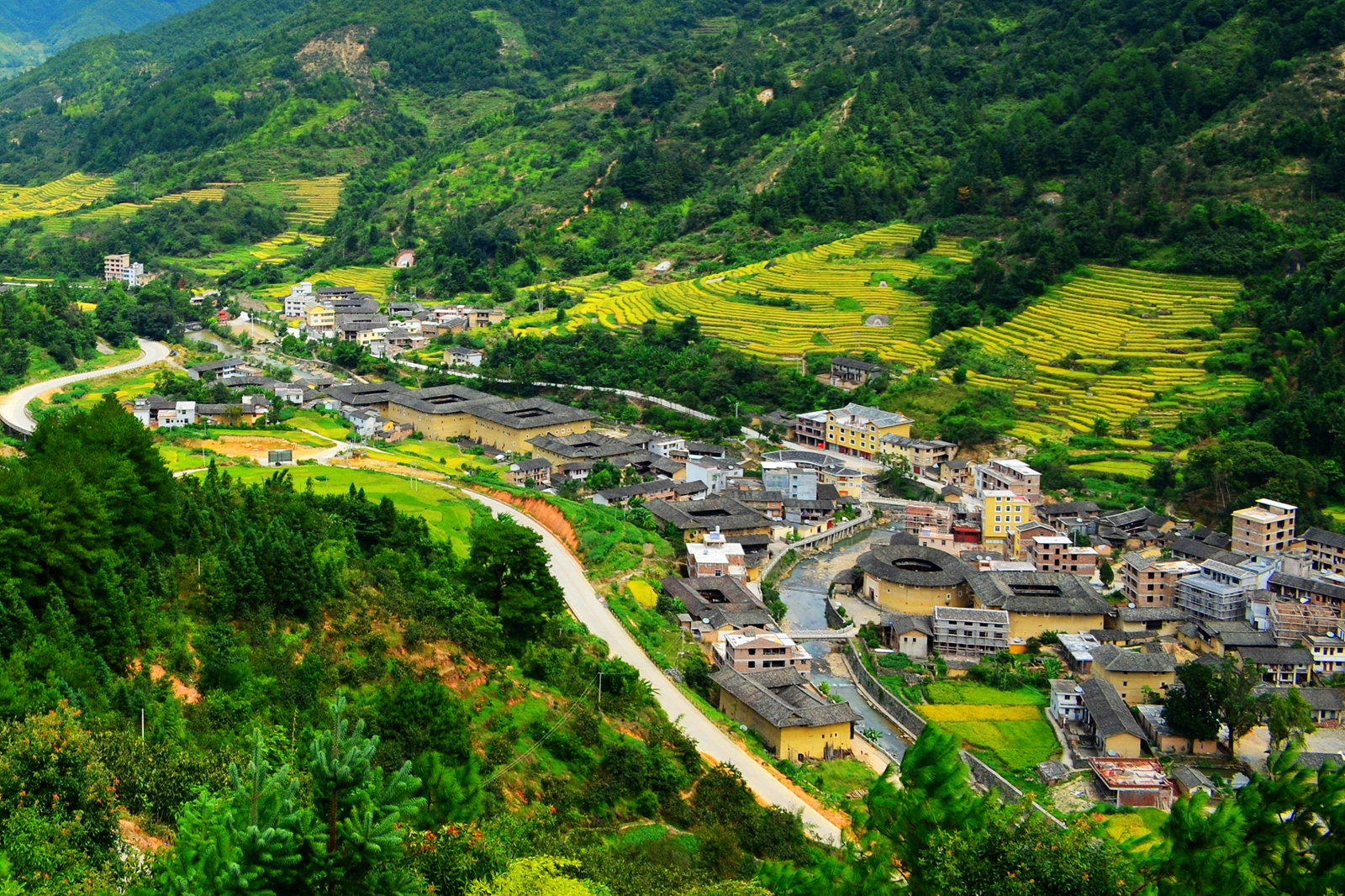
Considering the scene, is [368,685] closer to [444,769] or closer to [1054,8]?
[444,769]

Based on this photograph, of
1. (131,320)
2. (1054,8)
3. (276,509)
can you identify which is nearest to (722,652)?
(276,509)

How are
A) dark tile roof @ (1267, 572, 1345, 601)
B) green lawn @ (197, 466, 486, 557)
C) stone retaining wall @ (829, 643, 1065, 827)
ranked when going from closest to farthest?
stone retaining wall @ (829, 643, 1065, 827) < dark tile roof @ (1267, 572, 1345, 601) < green lawn @ (197, 466, 486, 557)

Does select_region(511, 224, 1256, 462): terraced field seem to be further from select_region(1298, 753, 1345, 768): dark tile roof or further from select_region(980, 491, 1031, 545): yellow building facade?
select_region(1298, 753, 1345, 768): dark tile roof

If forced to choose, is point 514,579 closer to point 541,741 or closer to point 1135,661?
point 541,741

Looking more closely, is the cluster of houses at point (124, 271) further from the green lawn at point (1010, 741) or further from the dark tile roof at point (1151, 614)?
the green lawn at point (1010, 741)

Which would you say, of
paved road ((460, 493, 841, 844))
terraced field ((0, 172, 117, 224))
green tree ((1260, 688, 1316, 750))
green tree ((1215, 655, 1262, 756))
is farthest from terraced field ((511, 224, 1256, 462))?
terraced field ((0, 172, 117, 224))

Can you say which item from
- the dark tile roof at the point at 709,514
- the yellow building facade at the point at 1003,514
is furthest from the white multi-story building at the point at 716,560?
the yellow building facade at the point at 1003,514
